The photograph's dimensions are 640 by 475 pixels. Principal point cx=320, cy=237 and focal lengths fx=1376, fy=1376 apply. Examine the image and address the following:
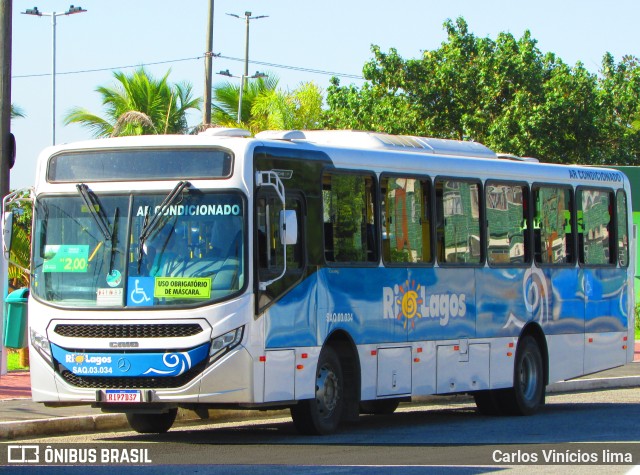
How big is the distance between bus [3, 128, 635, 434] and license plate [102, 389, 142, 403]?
0.04 feet

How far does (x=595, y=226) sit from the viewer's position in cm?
2017

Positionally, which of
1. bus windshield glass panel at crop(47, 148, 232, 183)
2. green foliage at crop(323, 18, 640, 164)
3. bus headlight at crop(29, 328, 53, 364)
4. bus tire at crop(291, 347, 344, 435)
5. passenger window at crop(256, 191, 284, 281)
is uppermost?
green foliage at crop(323, 18, 640, 164)

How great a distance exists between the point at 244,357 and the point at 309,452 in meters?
1.15

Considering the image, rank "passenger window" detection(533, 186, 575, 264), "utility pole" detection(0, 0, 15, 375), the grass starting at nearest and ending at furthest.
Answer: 1. "utility pole" detection(0, 0, 15, 375)
2. "passenger window" detection(533, 186, 575, 264)
3. the grass

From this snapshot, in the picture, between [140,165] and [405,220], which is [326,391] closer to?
[405,220]

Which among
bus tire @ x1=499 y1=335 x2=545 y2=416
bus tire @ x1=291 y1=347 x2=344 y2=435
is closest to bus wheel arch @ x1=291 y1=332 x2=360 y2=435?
bus tire @ x1=291 y1=347 x2=344 y2=435

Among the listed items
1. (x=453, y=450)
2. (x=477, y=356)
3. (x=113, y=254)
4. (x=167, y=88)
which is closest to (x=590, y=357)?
(x=477, y=356)

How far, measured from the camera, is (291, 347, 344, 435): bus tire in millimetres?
14414

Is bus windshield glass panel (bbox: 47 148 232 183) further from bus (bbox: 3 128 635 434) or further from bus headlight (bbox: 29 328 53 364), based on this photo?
bus headlight (bbox: 29 328 53 364)

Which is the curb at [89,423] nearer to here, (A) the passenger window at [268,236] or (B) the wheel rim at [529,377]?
(A) the passenger window at [268,236]

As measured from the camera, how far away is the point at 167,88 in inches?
1528

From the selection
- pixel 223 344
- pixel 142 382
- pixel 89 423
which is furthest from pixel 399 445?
pixel 89 423

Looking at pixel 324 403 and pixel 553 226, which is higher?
pixel 553 226

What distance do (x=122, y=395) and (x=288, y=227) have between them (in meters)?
2.30
